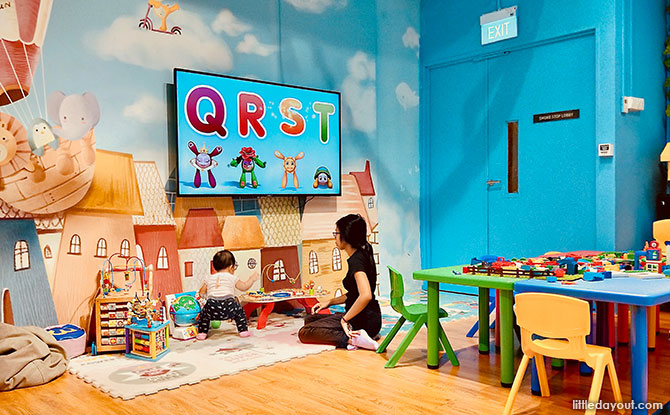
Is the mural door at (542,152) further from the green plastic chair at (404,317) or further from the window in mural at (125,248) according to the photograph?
the window in mural at (125,248)

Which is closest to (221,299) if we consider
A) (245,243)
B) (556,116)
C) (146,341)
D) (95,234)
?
(146,341)

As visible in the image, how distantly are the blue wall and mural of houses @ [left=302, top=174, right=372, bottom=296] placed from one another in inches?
89.0

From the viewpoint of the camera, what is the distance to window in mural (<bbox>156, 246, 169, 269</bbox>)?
4918 millimetres

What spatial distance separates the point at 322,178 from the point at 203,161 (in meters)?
1.31

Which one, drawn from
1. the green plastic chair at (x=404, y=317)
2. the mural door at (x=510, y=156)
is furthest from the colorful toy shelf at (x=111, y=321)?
the mural door at (x=510, y=156)

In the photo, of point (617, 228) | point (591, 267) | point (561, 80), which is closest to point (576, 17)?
point (561, 80)

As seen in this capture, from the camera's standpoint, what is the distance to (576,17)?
580 cm

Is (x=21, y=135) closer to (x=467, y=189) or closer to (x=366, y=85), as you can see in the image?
(x=366, y=85)

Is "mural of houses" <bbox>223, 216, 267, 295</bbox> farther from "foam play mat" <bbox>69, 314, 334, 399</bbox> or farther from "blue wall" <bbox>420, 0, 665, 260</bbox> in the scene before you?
"blue wall" <bbox>420, 0, 665, 260</bbox>

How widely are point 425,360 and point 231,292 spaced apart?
1650 millimetres

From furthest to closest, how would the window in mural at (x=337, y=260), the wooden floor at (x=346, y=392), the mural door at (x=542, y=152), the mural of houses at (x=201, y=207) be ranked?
the window in mural at (x=337, y=260), the mural door at (x=542, y=152), the mural of houses at (x=201, y=207), the wooden floor at (x=346, y=392)

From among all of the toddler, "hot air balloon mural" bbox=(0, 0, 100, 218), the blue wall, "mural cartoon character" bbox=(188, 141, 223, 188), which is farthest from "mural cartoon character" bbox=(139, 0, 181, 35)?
the blue wall

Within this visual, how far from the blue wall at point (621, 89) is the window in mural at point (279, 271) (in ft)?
9.55

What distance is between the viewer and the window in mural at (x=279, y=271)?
18.7 ft
